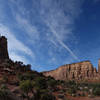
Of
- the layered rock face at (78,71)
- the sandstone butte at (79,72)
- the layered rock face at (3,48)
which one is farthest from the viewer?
the layered rock face at (78,71)

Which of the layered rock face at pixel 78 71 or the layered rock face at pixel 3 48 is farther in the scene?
the layered rock face at pixel 78 71

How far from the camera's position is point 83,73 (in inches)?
3538

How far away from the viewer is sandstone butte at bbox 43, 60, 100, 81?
8379 centimetres

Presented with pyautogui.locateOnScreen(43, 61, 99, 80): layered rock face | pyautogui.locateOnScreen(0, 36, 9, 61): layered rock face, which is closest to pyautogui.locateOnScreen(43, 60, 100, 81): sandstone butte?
pyautogui.locateOnScreen(43, 61, 99, 80): layered rock face

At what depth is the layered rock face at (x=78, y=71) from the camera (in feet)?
279

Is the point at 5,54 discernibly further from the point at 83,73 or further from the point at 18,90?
the point at 83,73

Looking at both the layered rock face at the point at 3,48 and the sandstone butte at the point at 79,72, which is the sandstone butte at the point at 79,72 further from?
the layered rock face at the point at 3,48

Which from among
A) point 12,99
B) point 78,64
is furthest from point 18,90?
point 78,64

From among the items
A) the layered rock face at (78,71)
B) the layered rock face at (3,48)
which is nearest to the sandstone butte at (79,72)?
the layered rock face at (78,71)

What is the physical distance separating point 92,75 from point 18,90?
249ft

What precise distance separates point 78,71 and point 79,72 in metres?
1.14

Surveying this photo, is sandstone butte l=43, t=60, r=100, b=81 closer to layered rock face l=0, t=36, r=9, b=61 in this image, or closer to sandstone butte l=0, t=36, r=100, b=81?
sandstone butte l=0, t=36, r=100, b=81

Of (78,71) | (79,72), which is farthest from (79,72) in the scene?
(78,71)

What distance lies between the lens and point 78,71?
309 feet
